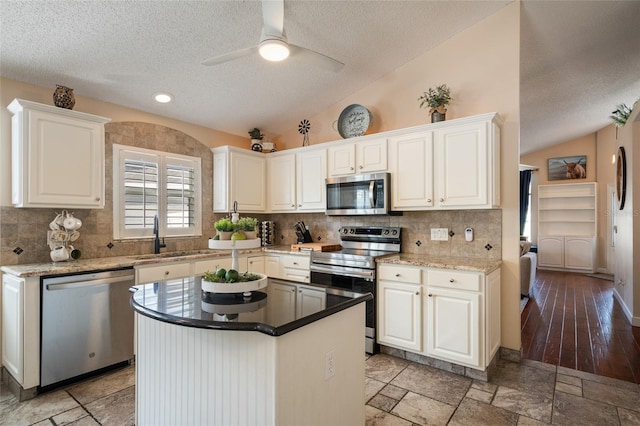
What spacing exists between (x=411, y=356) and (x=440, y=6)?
3156mm

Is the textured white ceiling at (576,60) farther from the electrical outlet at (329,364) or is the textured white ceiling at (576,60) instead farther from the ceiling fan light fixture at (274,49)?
the electrical outlet at (329,364)

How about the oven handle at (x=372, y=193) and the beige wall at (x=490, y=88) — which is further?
the oven handle at (x=372, y=193)

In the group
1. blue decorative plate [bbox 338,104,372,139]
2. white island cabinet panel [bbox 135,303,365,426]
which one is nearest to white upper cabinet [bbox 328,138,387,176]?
blue decorative plate [bbox 338,104,372,139]

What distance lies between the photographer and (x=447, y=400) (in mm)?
2494

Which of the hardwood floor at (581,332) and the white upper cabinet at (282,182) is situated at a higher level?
the white upper cabinet at (282,182)

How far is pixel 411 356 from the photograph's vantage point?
3.16m

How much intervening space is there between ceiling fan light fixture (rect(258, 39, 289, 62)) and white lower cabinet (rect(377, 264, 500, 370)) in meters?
2.01

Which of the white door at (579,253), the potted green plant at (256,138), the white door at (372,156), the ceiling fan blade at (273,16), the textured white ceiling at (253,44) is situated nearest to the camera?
the ceiling fan blade at (273,16)

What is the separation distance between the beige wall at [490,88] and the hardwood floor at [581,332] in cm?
62

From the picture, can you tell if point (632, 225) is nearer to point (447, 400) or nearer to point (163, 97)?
point (447, 400)

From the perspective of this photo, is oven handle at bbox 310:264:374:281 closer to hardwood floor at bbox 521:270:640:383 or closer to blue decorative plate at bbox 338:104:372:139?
blue decorative plate at bbox 338:104:372:139

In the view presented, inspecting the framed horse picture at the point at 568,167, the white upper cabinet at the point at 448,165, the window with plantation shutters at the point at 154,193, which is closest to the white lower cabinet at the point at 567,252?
the framed horse picture at the point at 568,167

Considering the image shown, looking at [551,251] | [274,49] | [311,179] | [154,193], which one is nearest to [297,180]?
[311,179]

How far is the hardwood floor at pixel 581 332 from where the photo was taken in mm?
3090
